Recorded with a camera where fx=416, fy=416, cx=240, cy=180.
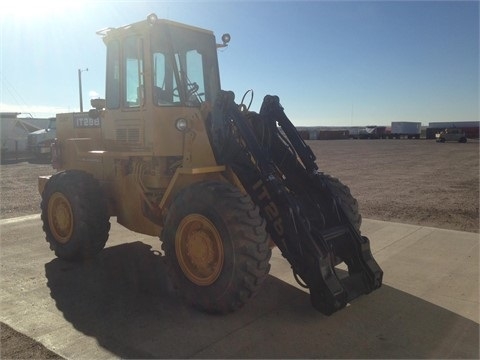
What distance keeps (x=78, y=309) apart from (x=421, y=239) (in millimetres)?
5134

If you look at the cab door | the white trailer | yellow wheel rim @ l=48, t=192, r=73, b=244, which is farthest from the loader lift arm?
the white trailer

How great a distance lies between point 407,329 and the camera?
147 inches

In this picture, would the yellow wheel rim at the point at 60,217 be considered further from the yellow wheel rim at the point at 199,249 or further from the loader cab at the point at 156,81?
the yellow wheel rim at the point at 199,249

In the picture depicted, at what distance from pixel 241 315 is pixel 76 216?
2640 millimetres

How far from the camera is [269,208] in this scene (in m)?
4.10

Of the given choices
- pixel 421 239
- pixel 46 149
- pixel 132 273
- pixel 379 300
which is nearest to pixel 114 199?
pixel 132 273

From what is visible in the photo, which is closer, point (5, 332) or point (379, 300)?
point (5, 332)

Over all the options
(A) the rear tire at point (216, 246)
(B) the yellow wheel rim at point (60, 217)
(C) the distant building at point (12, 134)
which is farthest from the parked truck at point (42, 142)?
(A) the rear tire at point (216, 246)

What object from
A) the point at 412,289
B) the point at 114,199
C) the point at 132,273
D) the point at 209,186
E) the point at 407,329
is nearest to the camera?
the point at 407,329

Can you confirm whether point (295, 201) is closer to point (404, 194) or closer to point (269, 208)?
point (269, 208)

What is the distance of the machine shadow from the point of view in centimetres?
340

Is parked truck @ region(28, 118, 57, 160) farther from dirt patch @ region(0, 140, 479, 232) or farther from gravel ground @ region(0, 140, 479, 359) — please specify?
gravel ground @ region(0, 140, 479, 359)

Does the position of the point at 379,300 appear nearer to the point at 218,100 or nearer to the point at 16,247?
the point at 218,100

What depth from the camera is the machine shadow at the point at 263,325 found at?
3400 mm
